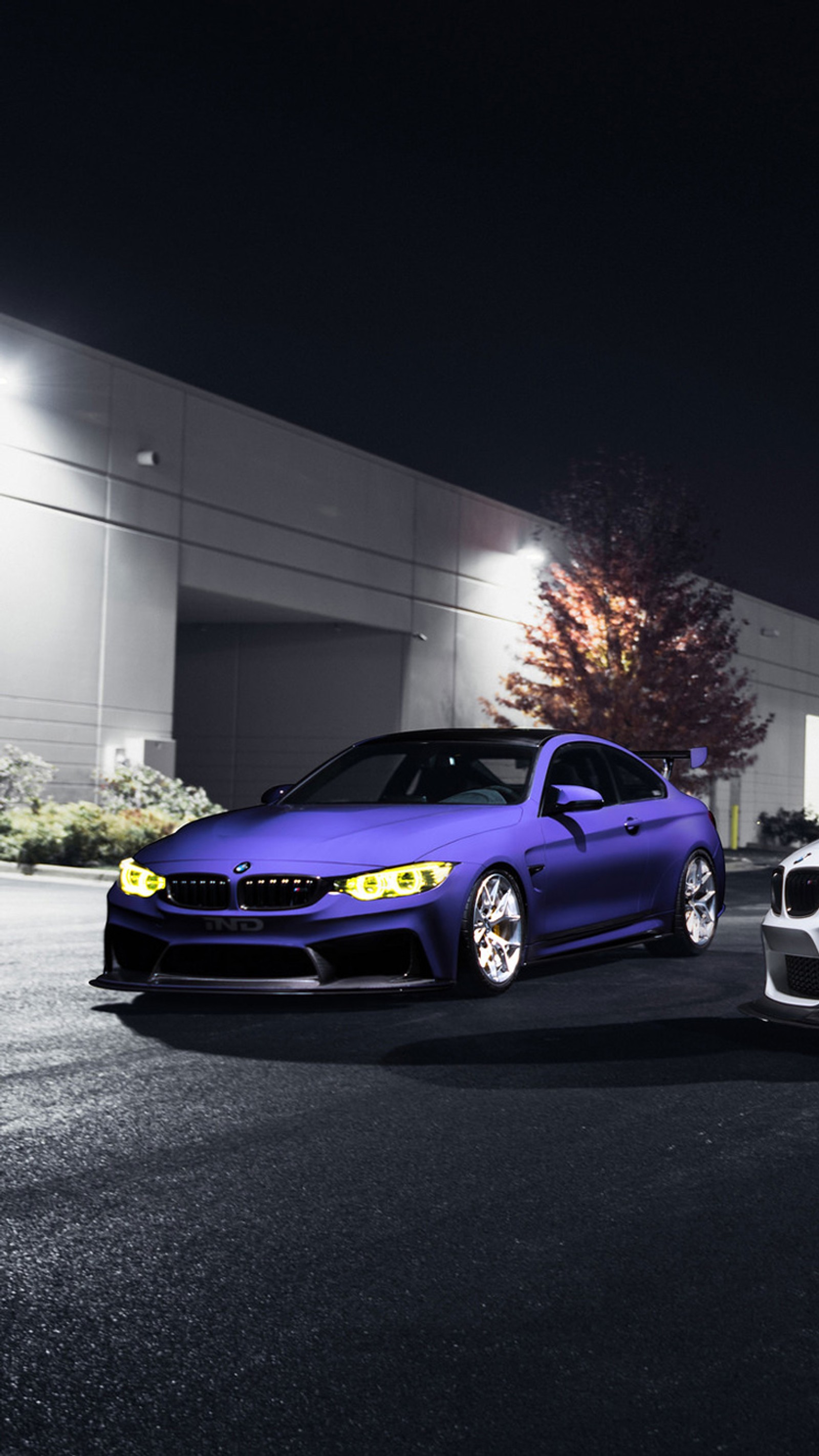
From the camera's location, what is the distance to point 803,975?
651 centimetres

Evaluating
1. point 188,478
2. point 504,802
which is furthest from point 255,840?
point 188,478

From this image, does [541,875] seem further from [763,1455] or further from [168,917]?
[763,1455]

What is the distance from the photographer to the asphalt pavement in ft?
10.3

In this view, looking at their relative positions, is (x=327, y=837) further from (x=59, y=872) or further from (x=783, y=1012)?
(x=59, y=872)

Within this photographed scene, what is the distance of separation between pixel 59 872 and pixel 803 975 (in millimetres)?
13831

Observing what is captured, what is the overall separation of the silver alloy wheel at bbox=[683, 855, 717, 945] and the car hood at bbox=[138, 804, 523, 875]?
85.3 inches

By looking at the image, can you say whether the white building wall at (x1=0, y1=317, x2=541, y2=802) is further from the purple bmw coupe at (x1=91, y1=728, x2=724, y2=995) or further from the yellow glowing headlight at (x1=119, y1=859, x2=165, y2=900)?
the yellow glowing headlight at (x1=119, y1=859, x2=165, y2=900)

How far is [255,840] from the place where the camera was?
8.14 m

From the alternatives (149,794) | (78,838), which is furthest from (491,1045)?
(149,794)

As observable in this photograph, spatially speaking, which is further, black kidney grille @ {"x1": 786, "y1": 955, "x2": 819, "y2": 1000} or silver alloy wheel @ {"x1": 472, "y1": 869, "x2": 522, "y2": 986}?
silver alloy wheel @ {"x1": 472, "y1": 869, "x2": 522, "y2": 986}

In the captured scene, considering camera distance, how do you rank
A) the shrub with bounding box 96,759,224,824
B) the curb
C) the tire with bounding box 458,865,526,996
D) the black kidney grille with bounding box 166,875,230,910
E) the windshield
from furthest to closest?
the shrub with bounding box 96,759,224,824, the curb, the windshield, the tire with bounding box 458,865,526,996, the black kidney grille with bounding box 166,875,230,910

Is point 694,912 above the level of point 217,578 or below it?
below

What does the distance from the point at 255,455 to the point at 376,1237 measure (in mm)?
26055

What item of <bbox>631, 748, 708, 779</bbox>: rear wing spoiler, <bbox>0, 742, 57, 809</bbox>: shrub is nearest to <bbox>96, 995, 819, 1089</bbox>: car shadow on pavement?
<bbox>631, 748, 708, 779</bbox>: rear wing spoiler
